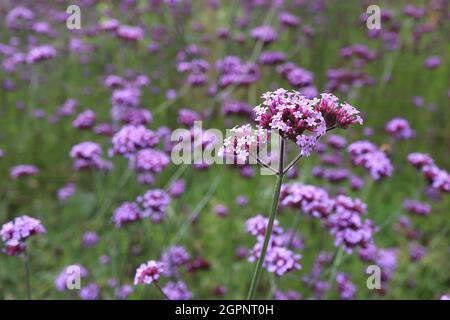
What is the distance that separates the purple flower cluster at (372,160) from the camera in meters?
2.30

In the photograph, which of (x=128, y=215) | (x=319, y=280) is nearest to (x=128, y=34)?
(x=128, y=215)

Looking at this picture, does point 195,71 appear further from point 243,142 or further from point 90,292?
point 243,142

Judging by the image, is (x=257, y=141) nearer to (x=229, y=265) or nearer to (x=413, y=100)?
(x=229, y=265)

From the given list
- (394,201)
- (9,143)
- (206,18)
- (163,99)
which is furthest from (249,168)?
(206,18)

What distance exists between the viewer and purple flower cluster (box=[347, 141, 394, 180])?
7.55 ft

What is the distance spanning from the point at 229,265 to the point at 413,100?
3.11m

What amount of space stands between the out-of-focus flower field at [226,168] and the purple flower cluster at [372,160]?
10 millimetres

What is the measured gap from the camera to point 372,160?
2342 mm

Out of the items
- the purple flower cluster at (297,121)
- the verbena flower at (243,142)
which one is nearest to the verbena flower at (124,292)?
the verbena flower at (243,142)

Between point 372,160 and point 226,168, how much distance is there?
1.65m

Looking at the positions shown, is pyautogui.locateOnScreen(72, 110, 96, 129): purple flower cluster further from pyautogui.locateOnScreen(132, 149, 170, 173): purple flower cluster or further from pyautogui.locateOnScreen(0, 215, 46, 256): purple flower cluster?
pyautogui.locateOnScreen(0, 215, 46, 256): purple flower cluster

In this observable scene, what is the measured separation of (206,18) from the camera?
5.68m

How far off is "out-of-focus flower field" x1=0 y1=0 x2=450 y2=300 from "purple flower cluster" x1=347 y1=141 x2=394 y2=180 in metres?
0.01

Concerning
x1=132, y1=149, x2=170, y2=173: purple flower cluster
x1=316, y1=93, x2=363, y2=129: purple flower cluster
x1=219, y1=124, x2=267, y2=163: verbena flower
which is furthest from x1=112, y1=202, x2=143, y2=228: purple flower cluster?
x1=316, y1=93, x2=363, y2=129: purple flower cluster
